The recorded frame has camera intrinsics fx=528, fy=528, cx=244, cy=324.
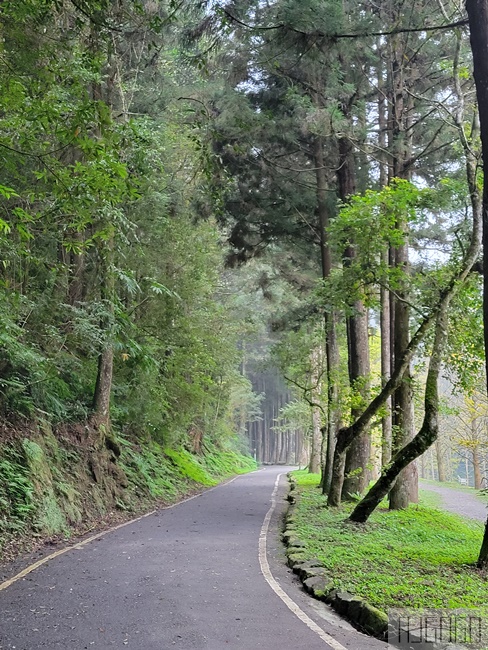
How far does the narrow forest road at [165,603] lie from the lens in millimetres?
4223

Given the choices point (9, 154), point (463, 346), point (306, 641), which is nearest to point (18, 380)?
point (9, 154)

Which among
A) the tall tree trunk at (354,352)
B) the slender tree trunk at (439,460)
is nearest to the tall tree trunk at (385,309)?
the tall tree trunk at (354,352)

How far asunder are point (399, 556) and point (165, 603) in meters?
3.82

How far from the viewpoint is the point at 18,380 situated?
1059cm

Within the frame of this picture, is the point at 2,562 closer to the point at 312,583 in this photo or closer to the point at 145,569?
the point at 145,569

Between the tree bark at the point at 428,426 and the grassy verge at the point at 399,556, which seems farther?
the tree bark at the point at 428,426

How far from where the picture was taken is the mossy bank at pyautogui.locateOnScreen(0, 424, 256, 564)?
8.38 meters

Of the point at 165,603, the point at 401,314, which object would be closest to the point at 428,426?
the point at 401,314

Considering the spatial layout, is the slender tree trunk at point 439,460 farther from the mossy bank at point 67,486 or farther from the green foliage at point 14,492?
the green foliage at point 14,492

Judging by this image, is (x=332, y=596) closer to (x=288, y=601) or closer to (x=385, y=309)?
(x=288, y=601)

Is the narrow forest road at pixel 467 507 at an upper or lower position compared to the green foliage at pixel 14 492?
lower

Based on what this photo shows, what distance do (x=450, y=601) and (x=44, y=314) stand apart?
9870mm

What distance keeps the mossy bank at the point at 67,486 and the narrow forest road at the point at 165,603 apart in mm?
981

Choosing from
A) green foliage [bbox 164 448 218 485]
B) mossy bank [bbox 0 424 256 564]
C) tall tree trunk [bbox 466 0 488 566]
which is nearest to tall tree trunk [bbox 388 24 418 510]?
tall tree trunk [bbox 466 0 488 566]
